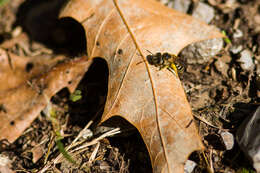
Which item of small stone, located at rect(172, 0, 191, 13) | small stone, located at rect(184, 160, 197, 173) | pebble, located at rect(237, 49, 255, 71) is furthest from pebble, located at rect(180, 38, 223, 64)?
small stone, located at rect(184, 160, 197, 173)

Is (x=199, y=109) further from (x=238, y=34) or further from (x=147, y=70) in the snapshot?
(x=238, y=34)

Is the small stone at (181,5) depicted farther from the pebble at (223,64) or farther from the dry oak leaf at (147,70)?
the pebble at (223,64)

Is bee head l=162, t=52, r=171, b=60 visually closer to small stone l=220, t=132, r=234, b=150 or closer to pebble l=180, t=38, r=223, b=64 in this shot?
pebble l=180, t=38, r=223, b=64

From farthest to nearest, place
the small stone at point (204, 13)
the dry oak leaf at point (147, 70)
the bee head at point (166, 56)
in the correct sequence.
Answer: the small stone at point (204, 13) < the bee head at point (166, 56) < the dry oak leaf at point (147, 70)

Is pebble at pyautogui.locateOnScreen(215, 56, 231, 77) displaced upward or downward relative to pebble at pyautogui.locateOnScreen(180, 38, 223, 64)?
downward

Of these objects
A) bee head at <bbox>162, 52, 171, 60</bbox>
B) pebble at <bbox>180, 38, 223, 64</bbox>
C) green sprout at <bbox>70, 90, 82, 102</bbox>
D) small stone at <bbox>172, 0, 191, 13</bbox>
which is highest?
small stone at <bbox>172, 0, 191, 13</bbox>

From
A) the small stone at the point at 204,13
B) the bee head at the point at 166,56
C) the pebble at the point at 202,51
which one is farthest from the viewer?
the small stone at the point at 204,13

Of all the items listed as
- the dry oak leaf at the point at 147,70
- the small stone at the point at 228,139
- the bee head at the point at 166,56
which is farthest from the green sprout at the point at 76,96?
the small stone at the point at 228,139
